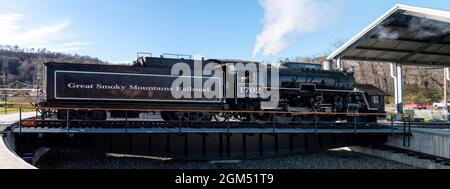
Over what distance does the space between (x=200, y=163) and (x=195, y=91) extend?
130 inches

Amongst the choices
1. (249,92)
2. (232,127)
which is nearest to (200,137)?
(232,127)

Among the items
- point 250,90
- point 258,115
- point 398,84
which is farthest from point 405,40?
point 250,90

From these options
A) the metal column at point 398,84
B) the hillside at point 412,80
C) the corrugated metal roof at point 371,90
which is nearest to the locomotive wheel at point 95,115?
the corrugated metal roof at point 371,90

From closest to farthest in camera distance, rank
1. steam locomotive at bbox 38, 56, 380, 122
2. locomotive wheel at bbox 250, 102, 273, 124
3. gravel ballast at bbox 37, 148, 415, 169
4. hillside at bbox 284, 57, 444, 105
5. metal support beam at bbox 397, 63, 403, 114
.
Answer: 1. steam locomotive at bbox 38, 56, 380, 122
2. gravel ballast at bbox 37, 148, 415, 169
3. locomotive wheel at bbox 250, 102, 273, 124
4. metal support beam at bbox 397, 63, 403, 114
5. hillside at bbox 284, 57, 444, 105

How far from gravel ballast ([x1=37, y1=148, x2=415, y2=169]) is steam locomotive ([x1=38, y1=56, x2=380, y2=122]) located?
2.00 metres

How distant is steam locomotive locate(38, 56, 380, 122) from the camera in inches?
530

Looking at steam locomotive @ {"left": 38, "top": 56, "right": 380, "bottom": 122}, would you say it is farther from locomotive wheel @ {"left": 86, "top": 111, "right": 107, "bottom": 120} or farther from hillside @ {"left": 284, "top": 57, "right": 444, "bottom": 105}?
hillside @ {"left": 284, "top": 57, "right": 444, "bottom": 105}

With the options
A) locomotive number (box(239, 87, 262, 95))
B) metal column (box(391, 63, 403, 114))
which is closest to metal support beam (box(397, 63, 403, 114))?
metal column (box(391, 63, 403, 114))

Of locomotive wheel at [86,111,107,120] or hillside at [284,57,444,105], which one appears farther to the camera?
hillside at [284,57,444,105]

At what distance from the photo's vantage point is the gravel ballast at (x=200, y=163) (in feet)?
46.8

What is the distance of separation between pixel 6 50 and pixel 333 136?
136 metres

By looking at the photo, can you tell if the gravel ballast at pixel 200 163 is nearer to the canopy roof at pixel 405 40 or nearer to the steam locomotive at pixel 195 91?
the steam locomotive at pixel 195 91

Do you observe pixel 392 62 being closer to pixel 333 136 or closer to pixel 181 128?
pixel 333 136
